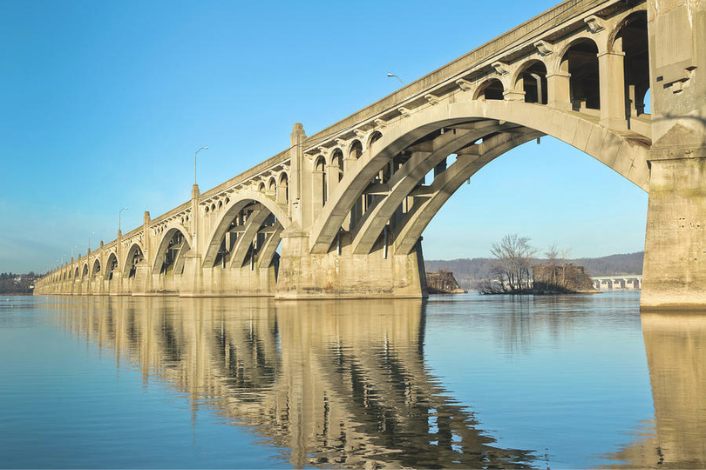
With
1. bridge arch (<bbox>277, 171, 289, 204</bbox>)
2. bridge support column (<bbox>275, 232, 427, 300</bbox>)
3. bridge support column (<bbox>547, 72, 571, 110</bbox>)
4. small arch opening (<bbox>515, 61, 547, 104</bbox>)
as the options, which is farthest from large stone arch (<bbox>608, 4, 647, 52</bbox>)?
bridge arch (<bbox>277, 171, 289, 204</bbox>)

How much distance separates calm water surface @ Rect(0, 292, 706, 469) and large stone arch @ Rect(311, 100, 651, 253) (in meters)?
8.92

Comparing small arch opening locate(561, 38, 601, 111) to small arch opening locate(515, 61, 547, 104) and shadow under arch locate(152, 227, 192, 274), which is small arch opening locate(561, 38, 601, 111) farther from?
shadow under arch locate(152, 227, 192, 274)

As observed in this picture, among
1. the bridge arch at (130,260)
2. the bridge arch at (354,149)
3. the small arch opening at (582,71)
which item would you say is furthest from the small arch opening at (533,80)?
the bridge arch at (130,260)

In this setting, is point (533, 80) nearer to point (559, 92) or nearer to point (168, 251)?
point (559, 92)

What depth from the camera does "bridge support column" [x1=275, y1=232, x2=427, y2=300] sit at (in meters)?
48.1

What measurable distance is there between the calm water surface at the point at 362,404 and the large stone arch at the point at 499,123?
29.3 feet

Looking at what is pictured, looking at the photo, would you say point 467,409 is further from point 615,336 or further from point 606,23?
point 606,23

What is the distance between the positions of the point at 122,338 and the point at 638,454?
15.1m

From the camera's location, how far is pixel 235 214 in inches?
2729

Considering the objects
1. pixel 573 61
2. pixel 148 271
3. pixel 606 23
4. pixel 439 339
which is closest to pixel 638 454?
pixel 439 339

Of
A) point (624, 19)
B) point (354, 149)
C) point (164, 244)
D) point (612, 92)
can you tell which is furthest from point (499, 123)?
point (164, 244)

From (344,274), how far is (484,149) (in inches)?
518

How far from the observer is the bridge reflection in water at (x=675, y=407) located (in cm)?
514

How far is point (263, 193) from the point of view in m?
58.7
